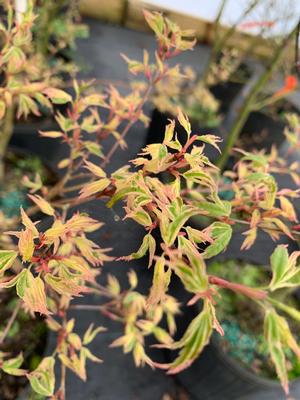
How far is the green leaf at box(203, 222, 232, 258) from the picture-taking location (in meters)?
0.45

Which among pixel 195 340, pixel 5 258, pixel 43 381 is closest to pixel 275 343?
pixel 195 340

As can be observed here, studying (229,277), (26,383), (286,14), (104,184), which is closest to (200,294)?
(104,184)

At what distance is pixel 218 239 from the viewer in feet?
1.49

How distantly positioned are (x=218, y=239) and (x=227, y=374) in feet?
2.51

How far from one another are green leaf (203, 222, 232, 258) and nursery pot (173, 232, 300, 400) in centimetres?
49

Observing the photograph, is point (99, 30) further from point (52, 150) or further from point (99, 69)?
point (52, 150)

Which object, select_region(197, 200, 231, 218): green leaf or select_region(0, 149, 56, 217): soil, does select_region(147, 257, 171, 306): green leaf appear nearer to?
select_region(197, 200, 231, 218): green leaf

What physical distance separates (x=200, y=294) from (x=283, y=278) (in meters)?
0.09

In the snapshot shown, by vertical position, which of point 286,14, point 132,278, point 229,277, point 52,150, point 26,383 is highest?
point 286,14

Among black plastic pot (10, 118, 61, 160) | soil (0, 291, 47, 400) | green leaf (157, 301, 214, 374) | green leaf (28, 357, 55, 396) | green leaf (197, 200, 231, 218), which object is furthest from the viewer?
black plastic pot (10, 118, 61, 160)

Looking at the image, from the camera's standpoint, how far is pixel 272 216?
0.63m

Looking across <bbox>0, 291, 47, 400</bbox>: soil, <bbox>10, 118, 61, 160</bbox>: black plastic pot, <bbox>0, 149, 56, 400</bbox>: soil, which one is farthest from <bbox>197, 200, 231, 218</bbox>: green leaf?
<bbox>10, 118, 61, 160</bbox>: black plastic pot

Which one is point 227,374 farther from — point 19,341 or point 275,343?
point 275,343

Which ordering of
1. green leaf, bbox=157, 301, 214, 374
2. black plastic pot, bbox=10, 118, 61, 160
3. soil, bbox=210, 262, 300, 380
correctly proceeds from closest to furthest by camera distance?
green leaf, bbox=157, 301, 214, 374 → soil, bbox=210, 262, 300, 380 → black plastic pot, bbox=10, 118, 61, 160
